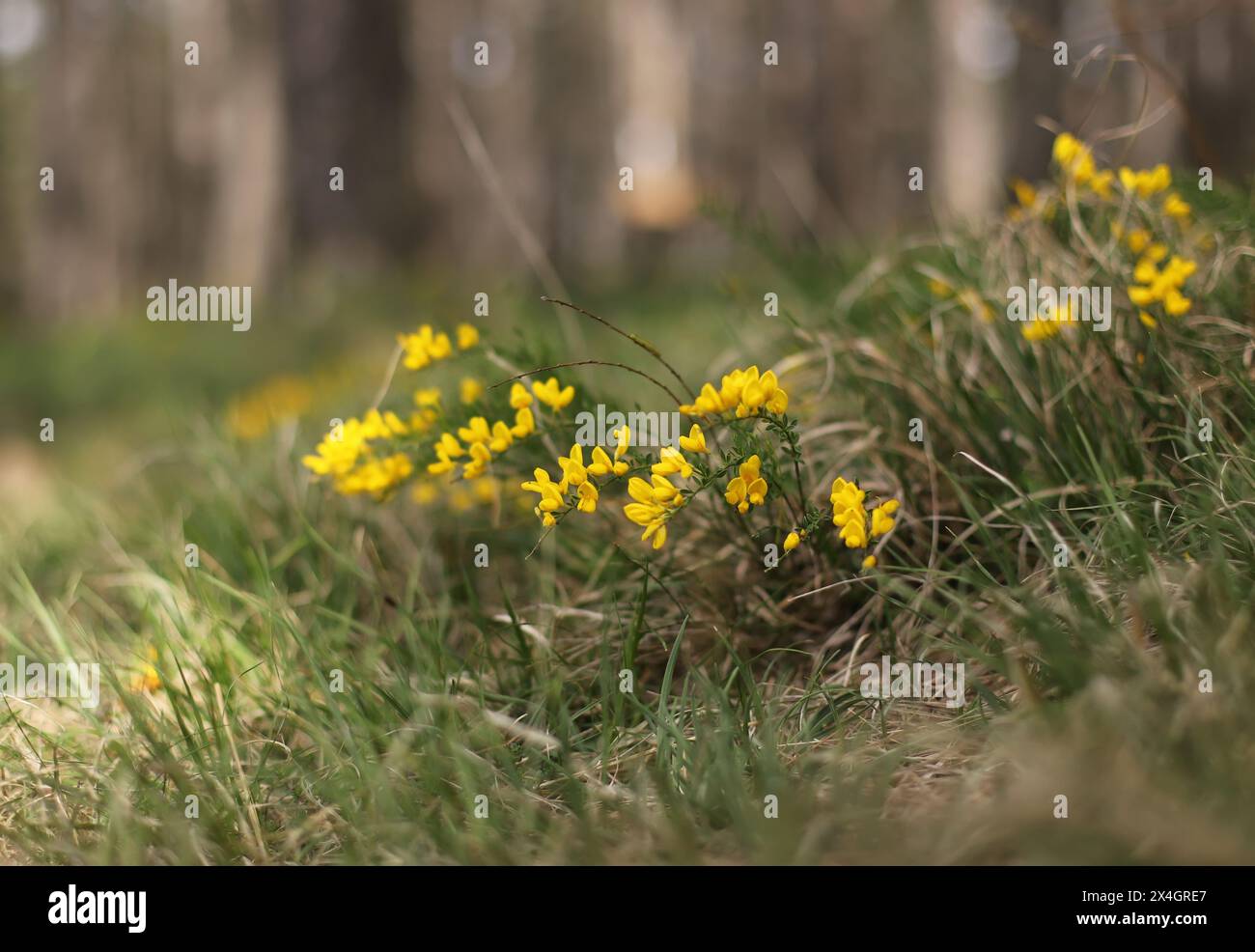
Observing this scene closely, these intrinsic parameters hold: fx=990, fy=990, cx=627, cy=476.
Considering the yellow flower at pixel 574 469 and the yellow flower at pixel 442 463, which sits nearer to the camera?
the yellow flower at pixel 574 469

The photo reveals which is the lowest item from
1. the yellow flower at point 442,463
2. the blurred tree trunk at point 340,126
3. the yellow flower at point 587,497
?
the yellow flower at point 587,497

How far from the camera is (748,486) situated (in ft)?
4.66

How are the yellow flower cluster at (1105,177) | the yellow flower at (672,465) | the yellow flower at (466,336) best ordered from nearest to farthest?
the yellow flower at (672,465), the yellow flower at (466,336), the yellow flower cluster at (1105,177)

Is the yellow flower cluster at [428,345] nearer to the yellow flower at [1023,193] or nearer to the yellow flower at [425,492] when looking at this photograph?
the yellow flower at [425,492]

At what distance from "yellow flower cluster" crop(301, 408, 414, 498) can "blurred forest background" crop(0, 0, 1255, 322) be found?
1.71 ft

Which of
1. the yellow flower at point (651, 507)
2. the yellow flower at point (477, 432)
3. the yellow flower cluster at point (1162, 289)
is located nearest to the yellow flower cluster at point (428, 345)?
the yellow flower at point (477, 432)

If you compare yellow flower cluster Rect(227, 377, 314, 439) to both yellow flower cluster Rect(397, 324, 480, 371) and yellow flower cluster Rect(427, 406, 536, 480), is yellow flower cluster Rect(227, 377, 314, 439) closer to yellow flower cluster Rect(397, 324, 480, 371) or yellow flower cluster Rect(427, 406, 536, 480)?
yellow flower cluster Rect(397, 324, 480, 371)

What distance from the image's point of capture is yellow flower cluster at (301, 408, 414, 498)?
1.68 meters

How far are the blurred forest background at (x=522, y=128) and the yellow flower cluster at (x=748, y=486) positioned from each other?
32.5 inches

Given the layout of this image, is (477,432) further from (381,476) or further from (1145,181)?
(1145,181)

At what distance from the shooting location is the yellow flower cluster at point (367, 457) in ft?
5.52

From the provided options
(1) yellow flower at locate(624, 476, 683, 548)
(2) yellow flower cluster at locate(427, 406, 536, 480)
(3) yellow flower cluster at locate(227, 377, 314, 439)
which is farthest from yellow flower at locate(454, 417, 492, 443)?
(3) yellow flower cluster at locate(227, 377, 314, 439)

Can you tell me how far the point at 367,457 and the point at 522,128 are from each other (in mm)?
27066

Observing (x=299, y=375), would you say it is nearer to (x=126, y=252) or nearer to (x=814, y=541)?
(x=814, y=541)
